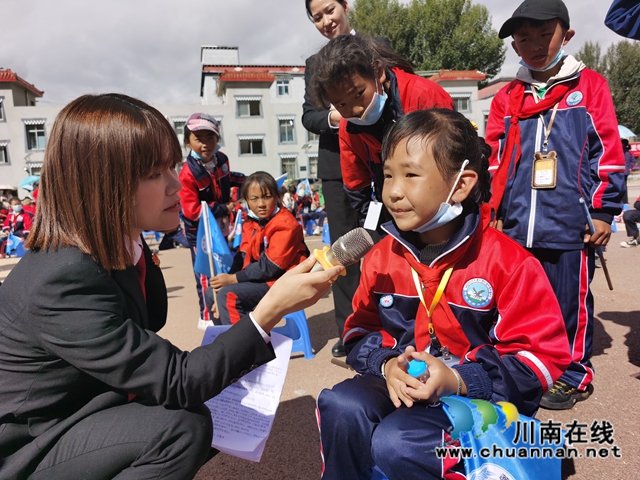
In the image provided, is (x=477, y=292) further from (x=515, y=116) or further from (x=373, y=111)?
(x=515, y=116)

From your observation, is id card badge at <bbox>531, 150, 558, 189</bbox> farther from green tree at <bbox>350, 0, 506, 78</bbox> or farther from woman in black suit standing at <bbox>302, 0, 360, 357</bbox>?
green tree at <bbox>350, 0, 506, 78</bbox>

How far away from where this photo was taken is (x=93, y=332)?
1410 mm

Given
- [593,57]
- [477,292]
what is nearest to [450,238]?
[477,292]

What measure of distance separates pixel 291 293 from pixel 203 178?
312 centimetres

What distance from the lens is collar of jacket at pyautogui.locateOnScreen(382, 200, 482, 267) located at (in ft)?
5.74

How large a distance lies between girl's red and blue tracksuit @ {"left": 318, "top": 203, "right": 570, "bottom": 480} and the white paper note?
0.23 meters

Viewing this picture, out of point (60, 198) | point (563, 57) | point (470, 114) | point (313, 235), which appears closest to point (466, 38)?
point (470, 114)

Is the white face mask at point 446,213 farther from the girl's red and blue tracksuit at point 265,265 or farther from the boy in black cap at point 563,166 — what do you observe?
the girl's red and blue tracksuit at point 265,265

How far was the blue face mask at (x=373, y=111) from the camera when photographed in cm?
246

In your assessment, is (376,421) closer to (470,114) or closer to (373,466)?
(373,466)

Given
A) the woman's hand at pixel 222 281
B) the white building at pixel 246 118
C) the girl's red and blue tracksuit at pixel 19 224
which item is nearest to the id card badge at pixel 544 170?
the woman's hand at pixel 222 281

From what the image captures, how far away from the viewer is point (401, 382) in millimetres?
1570

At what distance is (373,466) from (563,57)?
2.48 m

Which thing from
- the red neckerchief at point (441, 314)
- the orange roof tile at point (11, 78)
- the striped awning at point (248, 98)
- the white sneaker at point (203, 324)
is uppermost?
the orange roof tile at point (11, 78)
